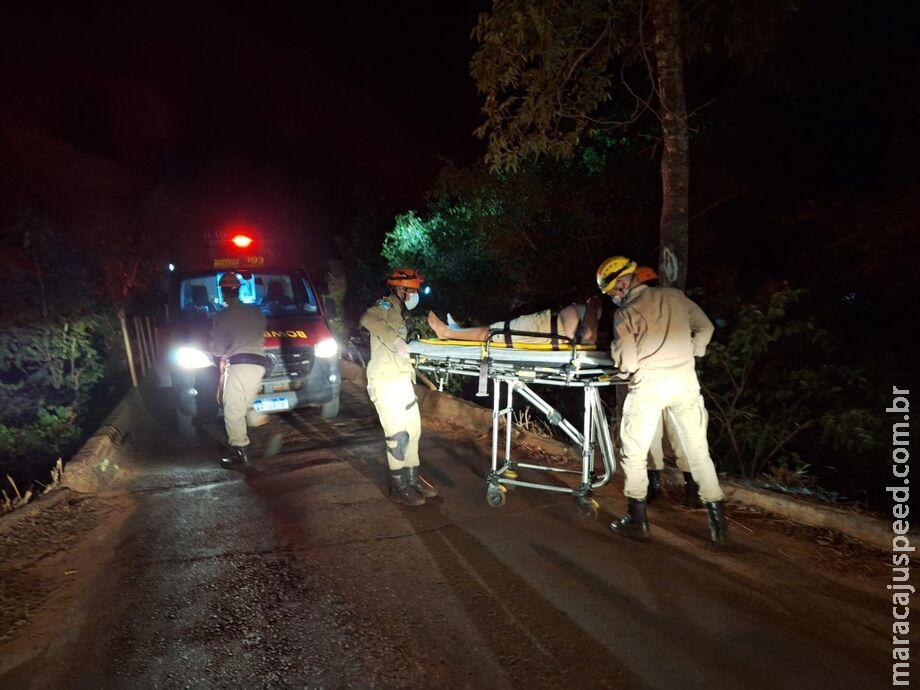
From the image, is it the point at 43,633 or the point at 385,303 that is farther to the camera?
the point at 385,303

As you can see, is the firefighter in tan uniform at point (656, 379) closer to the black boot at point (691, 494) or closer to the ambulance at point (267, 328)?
the black boot at point (691, 494)

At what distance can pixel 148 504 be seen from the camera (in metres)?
5.18

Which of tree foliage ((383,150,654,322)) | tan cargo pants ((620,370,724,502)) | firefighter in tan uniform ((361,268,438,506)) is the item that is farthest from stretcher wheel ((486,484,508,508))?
tree foliage ((383,150,654,322))

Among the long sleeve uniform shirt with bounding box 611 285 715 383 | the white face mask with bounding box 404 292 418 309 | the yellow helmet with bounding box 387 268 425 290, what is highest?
the yellow helmet with bounding box 387 268 425 290

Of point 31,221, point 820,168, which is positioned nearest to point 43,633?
point 31,221

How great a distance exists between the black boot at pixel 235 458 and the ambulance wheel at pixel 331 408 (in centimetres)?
174

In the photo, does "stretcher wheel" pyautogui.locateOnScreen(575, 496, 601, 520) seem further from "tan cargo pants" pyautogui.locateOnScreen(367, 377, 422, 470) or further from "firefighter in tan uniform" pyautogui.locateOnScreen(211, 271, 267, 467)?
"firefighter in tan uniform" pyautogui.locateOnScreen(211, 271, 267, 467)

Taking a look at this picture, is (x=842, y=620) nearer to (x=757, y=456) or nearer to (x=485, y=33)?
(x=757, y=456)

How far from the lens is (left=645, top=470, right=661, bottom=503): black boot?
193 inches

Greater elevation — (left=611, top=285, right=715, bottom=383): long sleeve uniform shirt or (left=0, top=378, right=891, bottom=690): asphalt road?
(left=611, top=285, right=715, bottom=383): long sleeve uniform shirt

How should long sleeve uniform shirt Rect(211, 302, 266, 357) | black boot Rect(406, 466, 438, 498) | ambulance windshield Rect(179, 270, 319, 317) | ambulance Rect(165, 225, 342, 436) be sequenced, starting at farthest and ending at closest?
ambulance windshield Rect(179, 270, 319, 317) → ambulance Rect(165, 225, 342, 436) → long sleeve uniform shirt Rect(211, 302, 266, 357) → black boot Rect(406, 466, 438, 498)

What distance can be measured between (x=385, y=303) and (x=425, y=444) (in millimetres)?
2429

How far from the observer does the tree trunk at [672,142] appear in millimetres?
5156
